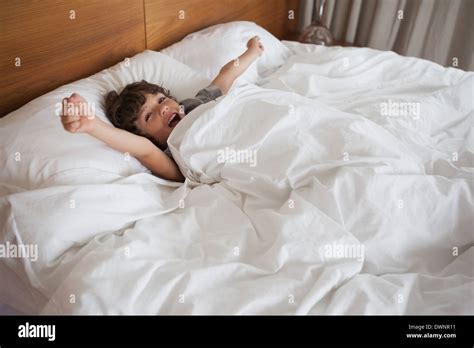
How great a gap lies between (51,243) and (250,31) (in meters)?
1.23

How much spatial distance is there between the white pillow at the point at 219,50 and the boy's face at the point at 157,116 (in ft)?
1.06

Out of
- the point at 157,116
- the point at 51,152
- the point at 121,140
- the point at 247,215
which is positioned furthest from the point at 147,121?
the point at 247,215

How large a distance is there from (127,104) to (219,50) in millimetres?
524

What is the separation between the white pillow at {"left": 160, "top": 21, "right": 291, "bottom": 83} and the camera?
62.2 inches

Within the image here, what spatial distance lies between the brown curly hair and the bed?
5 cm

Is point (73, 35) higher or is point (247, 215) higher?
point (73, 35)

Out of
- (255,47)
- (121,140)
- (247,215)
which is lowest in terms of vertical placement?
(247,215)

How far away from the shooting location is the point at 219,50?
1.62 metres

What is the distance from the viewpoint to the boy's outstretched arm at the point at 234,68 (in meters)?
1.46

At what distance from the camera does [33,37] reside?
1.18 m

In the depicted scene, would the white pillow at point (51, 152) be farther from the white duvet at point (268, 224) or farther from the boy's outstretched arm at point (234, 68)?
the boy's outstretched arm at point (234, 68)

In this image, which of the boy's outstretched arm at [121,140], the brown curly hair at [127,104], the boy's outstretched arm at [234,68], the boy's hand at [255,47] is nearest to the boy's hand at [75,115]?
the boy's outstretched arm at [121,140]

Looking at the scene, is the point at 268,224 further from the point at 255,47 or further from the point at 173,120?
the point at 255,47

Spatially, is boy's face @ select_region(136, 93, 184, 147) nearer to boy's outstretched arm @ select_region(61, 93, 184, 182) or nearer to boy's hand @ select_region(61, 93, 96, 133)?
boy's outstretched arm @ select_region(61, 93, 184, 182)
